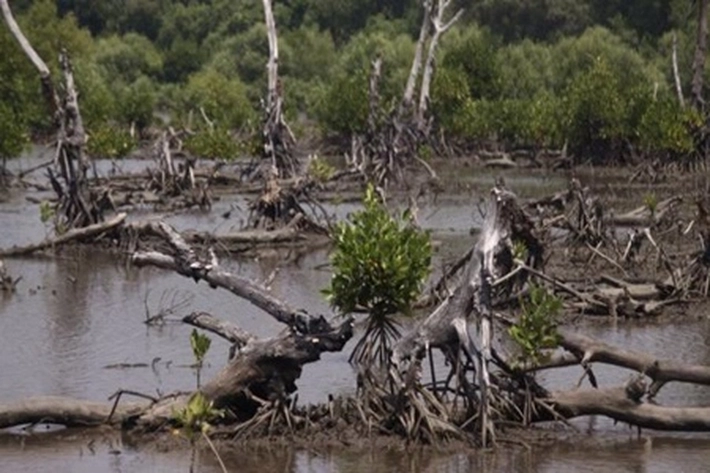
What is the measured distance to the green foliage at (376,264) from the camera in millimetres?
13672

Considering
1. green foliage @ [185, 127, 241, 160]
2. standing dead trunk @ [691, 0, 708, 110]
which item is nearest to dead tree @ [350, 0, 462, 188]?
green foliage @ [185, 127, 241, 160]

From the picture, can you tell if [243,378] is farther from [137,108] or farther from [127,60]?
[127,60]

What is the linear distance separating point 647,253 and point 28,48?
11618 mm

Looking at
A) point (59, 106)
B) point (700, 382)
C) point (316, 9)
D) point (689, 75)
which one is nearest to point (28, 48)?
point (59, 106)

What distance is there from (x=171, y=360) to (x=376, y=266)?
3914 millimetres

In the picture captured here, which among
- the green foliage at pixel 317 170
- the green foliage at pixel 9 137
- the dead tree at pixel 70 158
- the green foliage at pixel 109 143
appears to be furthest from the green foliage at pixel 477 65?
the dead tree at pixel 70 158

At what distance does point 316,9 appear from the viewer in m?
91.8

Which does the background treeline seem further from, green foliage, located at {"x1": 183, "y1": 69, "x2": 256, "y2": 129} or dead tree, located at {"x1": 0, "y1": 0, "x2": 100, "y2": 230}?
dead tree, located at {"x1": 0, "y1": 0, "x2": 100, "y2": 230}

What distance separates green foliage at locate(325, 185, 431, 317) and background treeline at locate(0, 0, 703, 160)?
957 inches

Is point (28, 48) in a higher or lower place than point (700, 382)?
higher

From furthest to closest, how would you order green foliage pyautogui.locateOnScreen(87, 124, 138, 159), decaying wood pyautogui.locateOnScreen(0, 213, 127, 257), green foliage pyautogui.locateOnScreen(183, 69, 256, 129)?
green foliage pyautogui.locateOnScreen(183, 69, 256, 129), green foliage pyautogui.locateOnScreen(87, 124, 138, 159), decaying wood pyautogui.locateOnScreen(0, 213, 127, 257)

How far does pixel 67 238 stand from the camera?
993 inches

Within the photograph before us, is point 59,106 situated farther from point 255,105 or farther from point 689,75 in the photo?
point 255,105

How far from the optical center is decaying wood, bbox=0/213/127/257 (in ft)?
81.7
